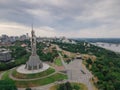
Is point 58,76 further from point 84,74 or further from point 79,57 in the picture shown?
point 79,57

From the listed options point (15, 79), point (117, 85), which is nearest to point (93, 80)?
point (117, 85)

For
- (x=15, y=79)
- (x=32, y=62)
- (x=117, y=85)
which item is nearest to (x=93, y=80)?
(x=117, y=85)

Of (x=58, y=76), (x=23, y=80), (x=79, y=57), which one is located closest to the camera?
(x=23, y=80)

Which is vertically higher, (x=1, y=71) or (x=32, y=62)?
(x=32, y=62)

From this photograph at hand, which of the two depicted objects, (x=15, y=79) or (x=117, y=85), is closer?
(x=117, y=85)

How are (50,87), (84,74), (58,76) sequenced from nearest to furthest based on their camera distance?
(50,87) → (58,76) → (84,74)

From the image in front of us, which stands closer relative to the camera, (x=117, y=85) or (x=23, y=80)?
(x=117, y=85)

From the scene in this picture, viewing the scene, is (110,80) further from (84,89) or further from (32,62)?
(32,62)

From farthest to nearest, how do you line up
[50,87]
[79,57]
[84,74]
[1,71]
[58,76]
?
[79,57]
[1,71]
[84,74]
[58,76]
[50,87]

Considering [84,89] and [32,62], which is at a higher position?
[32,62]

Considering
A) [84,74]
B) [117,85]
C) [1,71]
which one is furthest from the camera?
[1,71]
